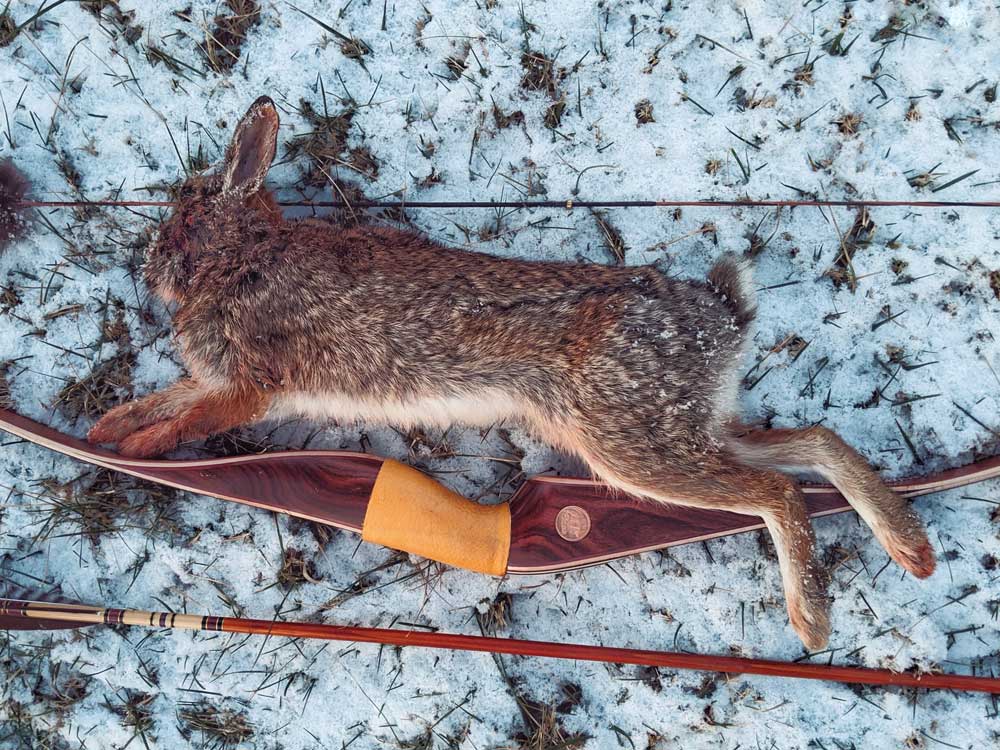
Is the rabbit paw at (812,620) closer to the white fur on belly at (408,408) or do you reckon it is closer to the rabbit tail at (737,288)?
the rabbit tail at (737,288)

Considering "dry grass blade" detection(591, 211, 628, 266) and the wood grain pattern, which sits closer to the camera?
the wood grain pattern

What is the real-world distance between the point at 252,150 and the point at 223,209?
32 centimetres

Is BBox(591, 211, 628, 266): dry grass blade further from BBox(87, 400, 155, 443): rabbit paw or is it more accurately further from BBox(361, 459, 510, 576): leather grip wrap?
BBox(87, 400, 155, 443): rabbit paw

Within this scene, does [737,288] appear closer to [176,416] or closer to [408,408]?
[408,408]

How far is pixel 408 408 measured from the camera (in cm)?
334

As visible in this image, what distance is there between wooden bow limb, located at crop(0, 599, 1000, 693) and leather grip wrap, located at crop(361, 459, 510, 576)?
395mm

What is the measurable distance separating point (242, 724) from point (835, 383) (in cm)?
372

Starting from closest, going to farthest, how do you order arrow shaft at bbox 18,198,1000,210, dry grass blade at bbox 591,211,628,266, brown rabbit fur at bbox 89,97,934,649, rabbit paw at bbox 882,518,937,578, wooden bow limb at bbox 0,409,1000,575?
brown rabbit fur at bbox 89,97,934,649
rabbit paw at bbox 882,518,937,578
wooden bow limb at bbox 0,409,1000,575
arrow shaft at bbox 18,198,1000,210
dry grass blade at bbox 591,211,628,266

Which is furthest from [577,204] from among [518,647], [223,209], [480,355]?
[518,647]

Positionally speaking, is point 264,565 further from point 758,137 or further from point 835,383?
point 758,137

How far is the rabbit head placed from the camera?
3303 millimetres

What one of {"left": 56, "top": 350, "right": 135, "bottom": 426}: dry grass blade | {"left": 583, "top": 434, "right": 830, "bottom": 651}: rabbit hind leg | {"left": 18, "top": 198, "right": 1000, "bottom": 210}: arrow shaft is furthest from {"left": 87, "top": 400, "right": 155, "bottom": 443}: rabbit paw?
{"left": 583, "top": 434, "right": 830, "bottom": 651}: rabbit hind leg

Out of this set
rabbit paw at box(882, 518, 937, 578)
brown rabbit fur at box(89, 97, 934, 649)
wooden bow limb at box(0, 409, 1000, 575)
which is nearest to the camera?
brown rabbit fur at box(89, 97, 934, 649)

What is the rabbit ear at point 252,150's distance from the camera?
10.8ft
